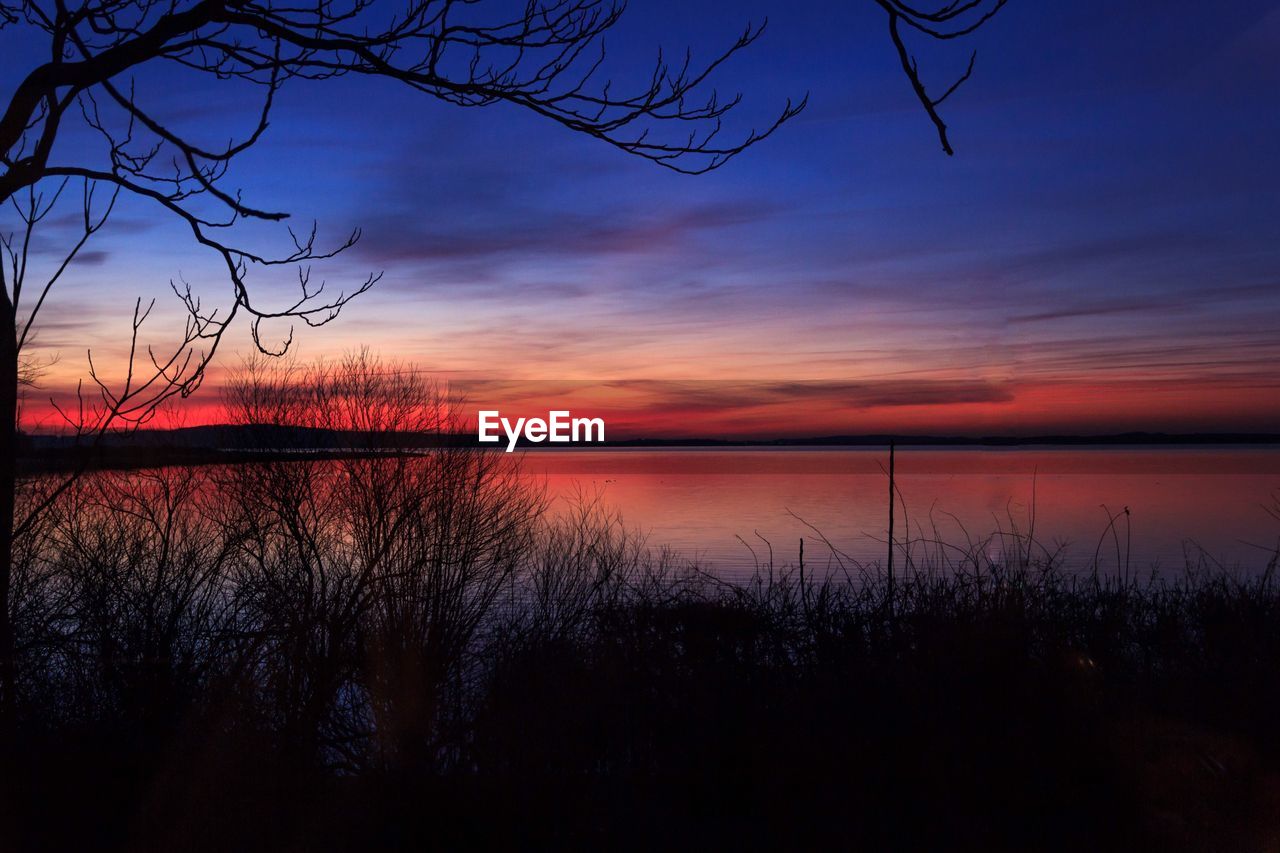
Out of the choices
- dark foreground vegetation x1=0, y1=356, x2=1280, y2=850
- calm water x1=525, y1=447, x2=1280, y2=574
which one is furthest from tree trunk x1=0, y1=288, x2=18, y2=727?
calm water x1=525, y1=447, x2=1280, y2=574

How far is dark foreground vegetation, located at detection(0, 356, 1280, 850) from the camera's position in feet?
17.0

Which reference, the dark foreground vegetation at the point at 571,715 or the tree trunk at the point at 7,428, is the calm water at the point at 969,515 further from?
the tree trunk at the point at 7,428

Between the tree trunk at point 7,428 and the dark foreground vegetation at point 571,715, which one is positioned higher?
the tree trunk at point 7,428

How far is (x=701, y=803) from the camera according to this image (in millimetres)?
5914

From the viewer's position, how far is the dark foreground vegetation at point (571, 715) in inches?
204

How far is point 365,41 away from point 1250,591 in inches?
622

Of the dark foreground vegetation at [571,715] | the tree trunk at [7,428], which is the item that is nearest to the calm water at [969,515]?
the dark foreground vegetation at [571,715]

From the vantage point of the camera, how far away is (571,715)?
7.53 m

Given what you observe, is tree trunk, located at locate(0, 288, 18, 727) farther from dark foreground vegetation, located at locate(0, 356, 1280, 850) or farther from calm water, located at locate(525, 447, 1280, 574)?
calm water, located at locate(525, 447, 1280, 574)

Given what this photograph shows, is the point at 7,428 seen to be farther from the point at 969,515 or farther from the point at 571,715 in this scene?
the point at 969,515

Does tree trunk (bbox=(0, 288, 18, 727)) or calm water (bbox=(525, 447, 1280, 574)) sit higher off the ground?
tree trunk (bbox=(0, 288, 18, 727))

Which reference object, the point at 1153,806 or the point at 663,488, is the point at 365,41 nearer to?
the point at 1153,806

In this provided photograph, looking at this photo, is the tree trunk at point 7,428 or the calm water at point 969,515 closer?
the tree trunk at point 7,428

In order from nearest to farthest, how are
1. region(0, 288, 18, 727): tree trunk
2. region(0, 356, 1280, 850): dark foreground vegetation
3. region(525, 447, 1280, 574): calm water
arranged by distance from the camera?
1. region(0, 288, 18, 727): tree trunk
2. region(0, 356, 1280, 850): dark foreground vegetation
3. region(525, 447, 1280, 574): calm water
